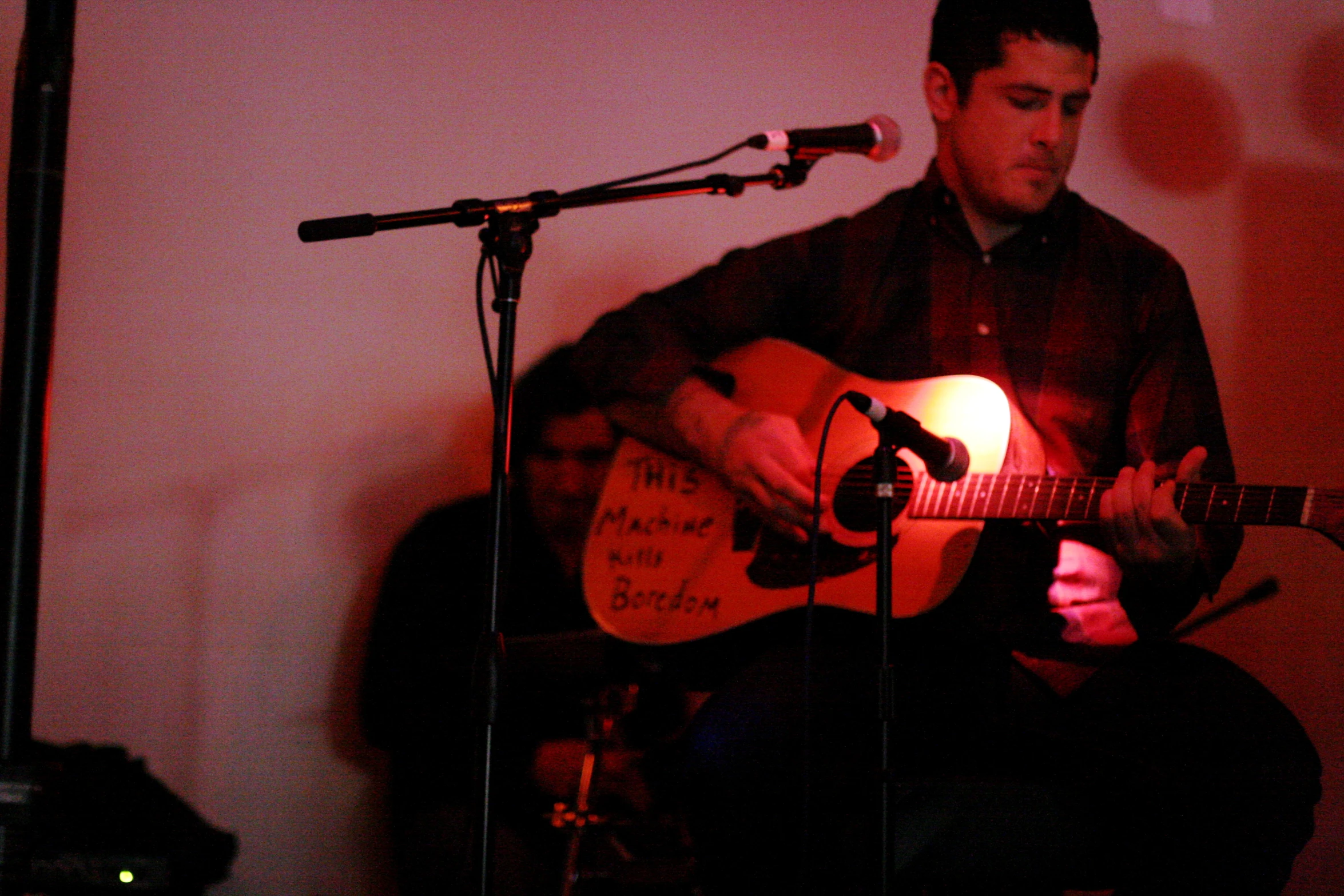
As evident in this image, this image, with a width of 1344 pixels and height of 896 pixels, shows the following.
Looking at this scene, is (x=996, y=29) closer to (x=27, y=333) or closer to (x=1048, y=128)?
(x=1048, y=128)

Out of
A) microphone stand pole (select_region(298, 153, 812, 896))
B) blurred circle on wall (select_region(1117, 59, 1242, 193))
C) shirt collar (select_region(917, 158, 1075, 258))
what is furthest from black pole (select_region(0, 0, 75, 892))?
blurred circle on wall (select_region(1117, 59, 1242, 193))

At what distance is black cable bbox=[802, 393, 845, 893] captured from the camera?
5.32 feet

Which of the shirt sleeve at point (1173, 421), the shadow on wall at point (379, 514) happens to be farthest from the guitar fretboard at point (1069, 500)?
the shadow on wall at point (379, 514)

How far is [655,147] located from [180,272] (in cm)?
99

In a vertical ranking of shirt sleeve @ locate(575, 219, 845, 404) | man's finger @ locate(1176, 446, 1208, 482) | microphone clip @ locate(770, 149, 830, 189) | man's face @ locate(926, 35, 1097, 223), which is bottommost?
man's finger @ locate(1176, 446, 1208, 482)

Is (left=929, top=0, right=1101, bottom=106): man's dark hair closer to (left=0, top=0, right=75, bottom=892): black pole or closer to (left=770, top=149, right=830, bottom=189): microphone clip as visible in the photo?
(left=770, top=149, right=830, bottom=189): microphone clip

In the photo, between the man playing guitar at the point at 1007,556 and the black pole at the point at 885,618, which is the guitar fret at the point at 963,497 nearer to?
the man playing guitar at the point at 1007,556

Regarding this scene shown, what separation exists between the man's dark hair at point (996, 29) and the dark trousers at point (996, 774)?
1.15m

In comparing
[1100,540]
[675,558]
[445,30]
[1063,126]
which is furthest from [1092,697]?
[445,30]

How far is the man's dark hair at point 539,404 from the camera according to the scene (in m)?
2.36

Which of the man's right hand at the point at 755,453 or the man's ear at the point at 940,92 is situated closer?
the man's right hand at the point at 755,453

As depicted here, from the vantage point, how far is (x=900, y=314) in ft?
7.22

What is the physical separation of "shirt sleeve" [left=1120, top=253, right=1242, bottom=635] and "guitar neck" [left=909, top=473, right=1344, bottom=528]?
164 mm

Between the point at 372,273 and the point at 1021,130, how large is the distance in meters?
1.31
